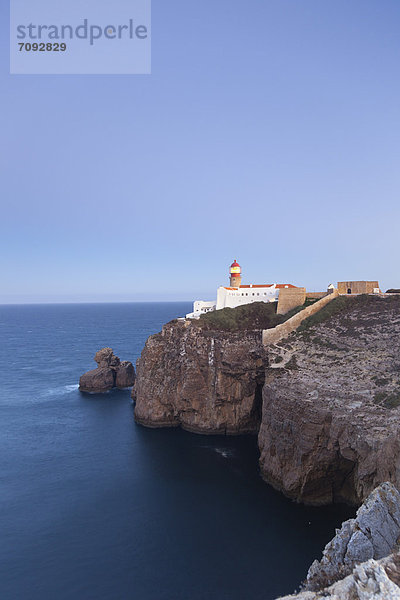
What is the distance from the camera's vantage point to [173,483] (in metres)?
36.5

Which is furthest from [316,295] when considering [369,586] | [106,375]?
[369,586]

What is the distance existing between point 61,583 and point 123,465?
16.5 meters

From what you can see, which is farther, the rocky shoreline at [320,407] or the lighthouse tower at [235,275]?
the lighthouse tower at [235,275]

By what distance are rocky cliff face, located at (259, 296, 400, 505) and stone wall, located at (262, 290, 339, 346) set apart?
3392mm

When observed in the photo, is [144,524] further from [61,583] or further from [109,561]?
[61,583]

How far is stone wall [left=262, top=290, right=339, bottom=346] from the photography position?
46.1 m

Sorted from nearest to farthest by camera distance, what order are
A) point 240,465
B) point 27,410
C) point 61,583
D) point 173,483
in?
1. point 61,583
2. point 173,483
3. point 240,465
4. point 27,410

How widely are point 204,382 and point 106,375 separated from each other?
26549 millimetres

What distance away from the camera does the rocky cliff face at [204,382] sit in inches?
1923

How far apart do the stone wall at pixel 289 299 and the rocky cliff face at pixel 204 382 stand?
10.9 metres

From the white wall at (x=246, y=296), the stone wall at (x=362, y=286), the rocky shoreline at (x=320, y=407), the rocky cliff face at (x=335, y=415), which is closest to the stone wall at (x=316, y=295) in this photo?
the stone wall at (x=362, y=286)

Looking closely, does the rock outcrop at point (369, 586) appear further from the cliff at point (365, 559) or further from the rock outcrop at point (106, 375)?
the rock outcrop at point (106, 375)

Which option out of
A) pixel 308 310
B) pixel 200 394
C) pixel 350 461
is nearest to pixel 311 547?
pixel 350 461

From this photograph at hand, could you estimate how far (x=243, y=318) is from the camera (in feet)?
191
